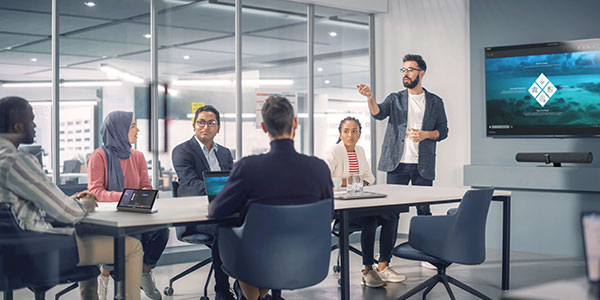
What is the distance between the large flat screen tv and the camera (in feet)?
19.0

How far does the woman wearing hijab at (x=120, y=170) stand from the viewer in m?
3.93

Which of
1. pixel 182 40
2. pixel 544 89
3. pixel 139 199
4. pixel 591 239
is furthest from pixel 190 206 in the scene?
pixel 544 89

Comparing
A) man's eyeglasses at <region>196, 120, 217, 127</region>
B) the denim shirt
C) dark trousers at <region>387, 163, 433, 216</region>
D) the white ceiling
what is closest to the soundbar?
the denim shirt

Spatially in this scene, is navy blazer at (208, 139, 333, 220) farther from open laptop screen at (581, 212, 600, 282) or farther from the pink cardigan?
open laptop screen at (581, 212, 600, 282)

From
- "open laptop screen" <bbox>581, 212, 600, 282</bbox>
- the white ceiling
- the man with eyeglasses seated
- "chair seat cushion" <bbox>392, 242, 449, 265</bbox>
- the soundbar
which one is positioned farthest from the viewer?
the soundbar

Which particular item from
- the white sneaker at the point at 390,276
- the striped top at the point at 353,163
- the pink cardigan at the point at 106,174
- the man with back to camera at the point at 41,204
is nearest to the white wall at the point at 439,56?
the striped top at the point at 353,163

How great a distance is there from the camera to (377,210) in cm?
357

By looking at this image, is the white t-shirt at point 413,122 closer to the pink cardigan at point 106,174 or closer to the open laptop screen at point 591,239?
the pink cardigan at point 106,174

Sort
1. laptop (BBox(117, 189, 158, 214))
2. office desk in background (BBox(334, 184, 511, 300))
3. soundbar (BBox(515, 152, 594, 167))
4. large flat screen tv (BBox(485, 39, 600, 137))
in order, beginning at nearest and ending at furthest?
laptop (BBox(117, 189, 158, 214)), office desk in background (BBox(334, 184, 511, 300)), soundbar (BBox(515, 152, 594, 167)), large flat screen tv (BBox(485, 39, 600, 137))

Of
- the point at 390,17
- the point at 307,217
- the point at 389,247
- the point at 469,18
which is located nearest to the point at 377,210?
the point at 307,217

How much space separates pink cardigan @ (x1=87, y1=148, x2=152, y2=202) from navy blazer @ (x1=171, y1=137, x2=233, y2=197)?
0.25 metres

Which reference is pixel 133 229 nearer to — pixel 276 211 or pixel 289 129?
pixel 276 211

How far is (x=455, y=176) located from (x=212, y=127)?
3383mm

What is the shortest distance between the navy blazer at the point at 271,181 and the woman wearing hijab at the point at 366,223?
4.54 ft
